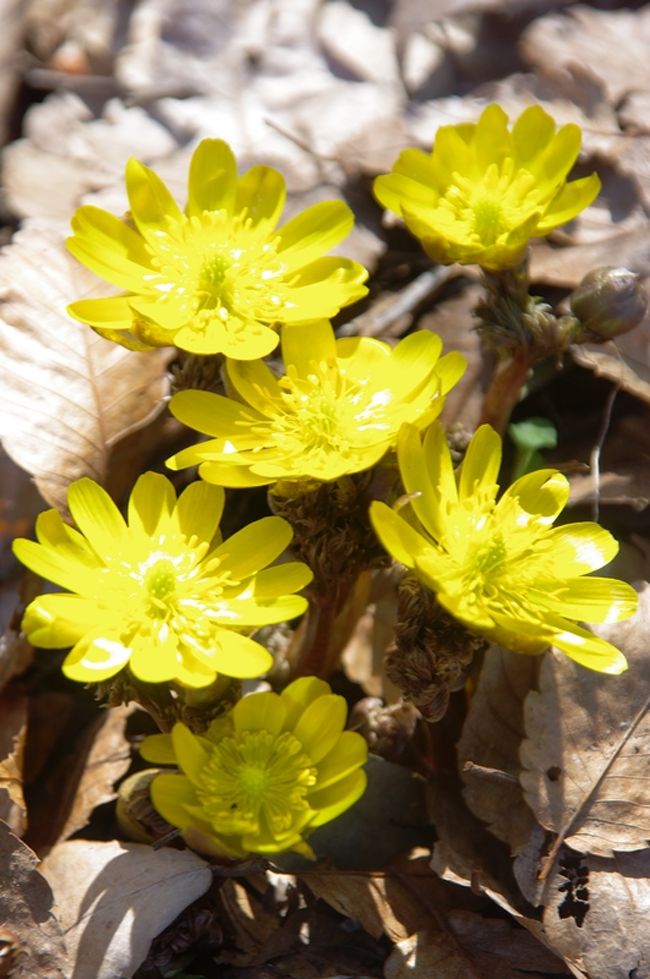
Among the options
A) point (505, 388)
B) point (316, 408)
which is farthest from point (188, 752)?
point (505, 388)

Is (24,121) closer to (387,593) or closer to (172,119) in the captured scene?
(172,119)

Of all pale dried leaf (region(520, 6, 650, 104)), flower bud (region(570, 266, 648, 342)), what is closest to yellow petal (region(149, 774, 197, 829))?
flower bud (region(570, 266, 648, 342))

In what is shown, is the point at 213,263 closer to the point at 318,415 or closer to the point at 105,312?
the point at 105,312

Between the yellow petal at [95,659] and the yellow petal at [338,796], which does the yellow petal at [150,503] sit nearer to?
the yellow petal at [95,659]

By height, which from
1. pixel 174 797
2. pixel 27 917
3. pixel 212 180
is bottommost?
pixel 27 917

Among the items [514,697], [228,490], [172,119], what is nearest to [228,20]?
[172,119]

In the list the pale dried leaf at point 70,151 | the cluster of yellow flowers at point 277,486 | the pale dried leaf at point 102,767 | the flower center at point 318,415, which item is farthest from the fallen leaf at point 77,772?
the pale dried leaf at point 70,151
